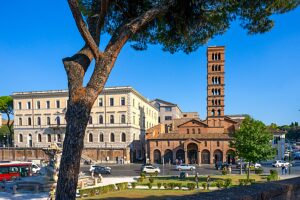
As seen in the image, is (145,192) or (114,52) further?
(145,192)

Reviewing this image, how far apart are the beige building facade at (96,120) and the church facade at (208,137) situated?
18.3 feet

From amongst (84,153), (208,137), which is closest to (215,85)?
(208,137)

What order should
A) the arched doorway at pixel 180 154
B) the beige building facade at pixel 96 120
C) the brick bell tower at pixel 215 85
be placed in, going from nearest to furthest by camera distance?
the brick bell tower at pixel 215 85, the arched doorway at pixel 180 154, the beige building facade at pixel 96 120

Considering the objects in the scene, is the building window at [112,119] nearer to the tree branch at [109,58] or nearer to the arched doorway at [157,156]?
the arched doorway at [157,156]

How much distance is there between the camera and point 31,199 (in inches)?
866

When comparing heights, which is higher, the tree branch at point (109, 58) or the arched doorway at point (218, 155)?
the tree branch at point (109, 58)

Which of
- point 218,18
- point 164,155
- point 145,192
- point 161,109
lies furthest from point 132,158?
point 218,18

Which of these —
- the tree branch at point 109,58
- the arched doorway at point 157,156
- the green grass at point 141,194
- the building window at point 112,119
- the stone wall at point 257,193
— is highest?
the tree branch at point 109,58

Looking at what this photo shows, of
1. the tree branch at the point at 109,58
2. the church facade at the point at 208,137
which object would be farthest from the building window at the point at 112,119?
the tree branch at the point at 109,58

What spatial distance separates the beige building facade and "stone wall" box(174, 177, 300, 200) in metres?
48.8

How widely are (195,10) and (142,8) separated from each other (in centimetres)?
188

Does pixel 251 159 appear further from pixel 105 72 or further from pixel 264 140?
pixel 105 72

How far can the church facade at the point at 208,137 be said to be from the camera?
2058 inches

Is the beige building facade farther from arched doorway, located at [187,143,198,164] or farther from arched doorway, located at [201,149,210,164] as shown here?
arched doorway, located at [201,149,210,164]
